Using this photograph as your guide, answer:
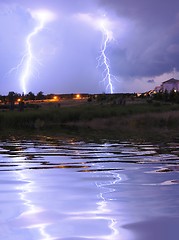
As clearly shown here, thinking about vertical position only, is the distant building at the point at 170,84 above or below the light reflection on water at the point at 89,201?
above

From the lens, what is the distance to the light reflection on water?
5.72 metres

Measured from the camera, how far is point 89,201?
293 inches

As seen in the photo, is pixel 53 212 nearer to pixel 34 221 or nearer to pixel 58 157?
pixel 34 221

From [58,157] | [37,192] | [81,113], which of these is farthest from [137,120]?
A: [37,192]

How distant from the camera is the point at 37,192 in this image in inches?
324

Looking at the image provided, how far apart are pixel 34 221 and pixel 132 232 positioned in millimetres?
1290

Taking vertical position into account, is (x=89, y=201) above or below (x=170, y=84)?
below

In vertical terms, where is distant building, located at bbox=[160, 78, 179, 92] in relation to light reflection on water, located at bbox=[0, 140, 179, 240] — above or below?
above

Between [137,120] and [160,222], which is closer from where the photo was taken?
[160,222]

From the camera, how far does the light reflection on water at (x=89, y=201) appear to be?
572cm

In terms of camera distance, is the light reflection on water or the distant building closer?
the light reflection on water

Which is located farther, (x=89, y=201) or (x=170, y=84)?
(x=170, y=84)

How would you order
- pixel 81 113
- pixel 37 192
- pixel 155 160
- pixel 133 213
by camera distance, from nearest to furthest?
pixel 133 213
pixel 37 192
pixel 155 160
pixel 81 113

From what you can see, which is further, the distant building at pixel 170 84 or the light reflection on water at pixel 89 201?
the distant building at pixel 170 84
